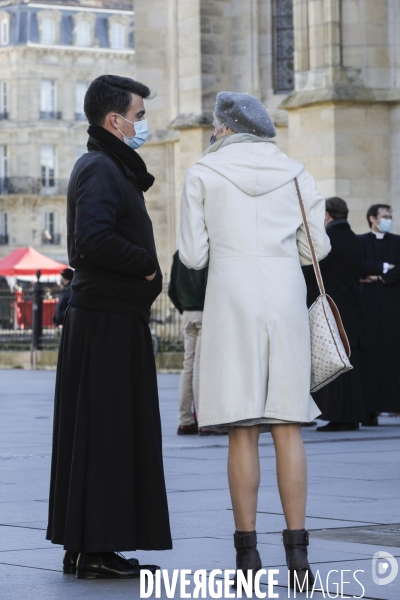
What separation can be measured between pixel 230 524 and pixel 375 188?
13902 millimetres

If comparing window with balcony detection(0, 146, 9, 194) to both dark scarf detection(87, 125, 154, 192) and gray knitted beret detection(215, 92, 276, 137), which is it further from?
gray knitted beret detection(215, 92, 276, 137)

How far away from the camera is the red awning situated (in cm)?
4019

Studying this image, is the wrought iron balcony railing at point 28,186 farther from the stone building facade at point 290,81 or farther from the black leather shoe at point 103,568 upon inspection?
the black leather shoe at point 103,568

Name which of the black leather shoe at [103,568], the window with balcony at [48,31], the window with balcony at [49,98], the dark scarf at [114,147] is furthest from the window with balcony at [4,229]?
the black leather shoe at [103,568]

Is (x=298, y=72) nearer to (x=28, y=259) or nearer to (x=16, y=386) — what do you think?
(x=16, y=386)

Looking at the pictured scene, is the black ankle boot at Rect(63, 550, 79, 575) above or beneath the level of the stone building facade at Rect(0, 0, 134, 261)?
beneath

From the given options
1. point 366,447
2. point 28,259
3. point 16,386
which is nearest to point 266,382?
point 366,447

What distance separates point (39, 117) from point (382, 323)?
64.6m

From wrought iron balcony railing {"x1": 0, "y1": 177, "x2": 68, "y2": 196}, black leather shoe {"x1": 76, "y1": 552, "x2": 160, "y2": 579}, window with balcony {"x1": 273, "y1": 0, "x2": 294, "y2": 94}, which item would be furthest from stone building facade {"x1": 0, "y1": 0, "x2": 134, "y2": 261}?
black leather shoe {"x1": 76, "y1": 552, "x2": 160, "y2": 579}

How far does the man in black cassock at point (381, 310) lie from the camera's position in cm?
1273

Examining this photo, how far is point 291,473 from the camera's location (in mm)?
5395

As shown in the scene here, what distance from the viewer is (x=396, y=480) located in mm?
8578

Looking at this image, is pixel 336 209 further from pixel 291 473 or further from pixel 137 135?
pixel 291 473

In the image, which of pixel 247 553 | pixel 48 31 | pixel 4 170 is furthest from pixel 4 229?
pixel 247 553
